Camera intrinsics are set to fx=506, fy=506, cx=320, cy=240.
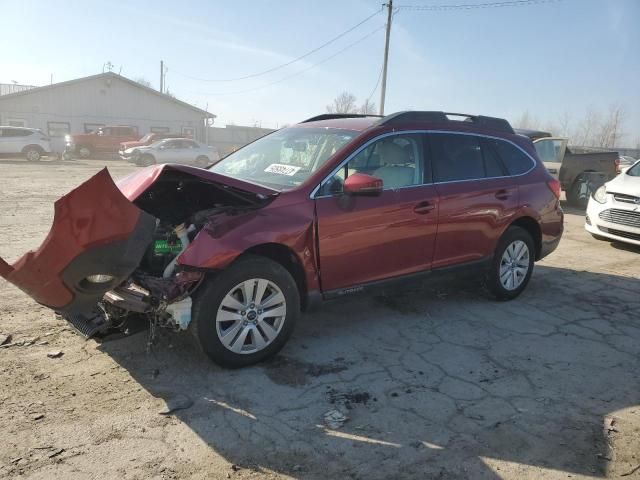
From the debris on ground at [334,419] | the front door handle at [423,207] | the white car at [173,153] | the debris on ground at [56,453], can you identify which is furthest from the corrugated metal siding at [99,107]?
the debris on ground at [334,419]

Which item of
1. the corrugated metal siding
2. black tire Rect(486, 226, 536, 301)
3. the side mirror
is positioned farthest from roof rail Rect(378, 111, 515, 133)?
the corrugated metal siding

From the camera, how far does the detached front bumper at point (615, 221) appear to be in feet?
26.4

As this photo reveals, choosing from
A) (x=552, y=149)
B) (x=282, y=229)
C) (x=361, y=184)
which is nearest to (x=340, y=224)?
(x=361, y=184)

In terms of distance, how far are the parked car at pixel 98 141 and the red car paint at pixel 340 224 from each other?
29359 millimetres

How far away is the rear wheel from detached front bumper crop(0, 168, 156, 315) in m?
26.6

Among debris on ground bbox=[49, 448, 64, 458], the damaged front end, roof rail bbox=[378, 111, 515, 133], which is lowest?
debris on ground bbox=[49, 448, 64, 458]

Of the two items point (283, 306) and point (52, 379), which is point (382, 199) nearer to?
point (283, 306)

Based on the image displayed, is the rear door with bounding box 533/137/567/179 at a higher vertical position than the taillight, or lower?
higher

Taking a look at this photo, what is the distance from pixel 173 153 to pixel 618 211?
22801 mm

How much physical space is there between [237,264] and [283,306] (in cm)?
50

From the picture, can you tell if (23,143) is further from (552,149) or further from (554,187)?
(554,187)

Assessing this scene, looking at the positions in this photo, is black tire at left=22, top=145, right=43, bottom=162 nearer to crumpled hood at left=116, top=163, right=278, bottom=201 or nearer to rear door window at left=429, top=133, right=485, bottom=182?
crumpled hood at left=116, top=163, right=278, bottom=201

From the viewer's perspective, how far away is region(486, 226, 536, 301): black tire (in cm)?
535

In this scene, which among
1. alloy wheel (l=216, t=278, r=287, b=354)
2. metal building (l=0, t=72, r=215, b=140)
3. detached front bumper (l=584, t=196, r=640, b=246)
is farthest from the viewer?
metal building (l=0, t=72, r=215, b=140)
